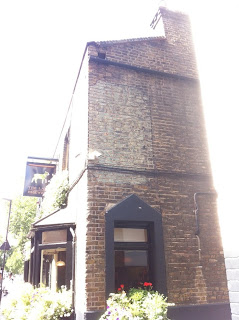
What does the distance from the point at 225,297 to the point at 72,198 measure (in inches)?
180

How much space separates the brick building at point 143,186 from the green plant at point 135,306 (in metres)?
0.31

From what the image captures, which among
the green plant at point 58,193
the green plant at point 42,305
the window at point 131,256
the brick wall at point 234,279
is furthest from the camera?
the green plant at point 58,193

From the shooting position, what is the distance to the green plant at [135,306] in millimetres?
5102

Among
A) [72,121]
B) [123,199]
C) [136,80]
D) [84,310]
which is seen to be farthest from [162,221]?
[72,121]

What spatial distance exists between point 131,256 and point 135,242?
0.41 m

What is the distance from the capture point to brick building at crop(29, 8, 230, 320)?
242 inches

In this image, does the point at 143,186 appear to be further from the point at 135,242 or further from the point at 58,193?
the point at 58,193

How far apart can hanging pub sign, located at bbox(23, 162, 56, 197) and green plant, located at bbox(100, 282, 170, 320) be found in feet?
20.0

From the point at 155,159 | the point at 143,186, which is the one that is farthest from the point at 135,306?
the point at 155,159

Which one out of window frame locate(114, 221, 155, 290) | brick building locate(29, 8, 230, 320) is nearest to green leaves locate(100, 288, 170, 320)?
brick building locate(29, 8, 230, 320)

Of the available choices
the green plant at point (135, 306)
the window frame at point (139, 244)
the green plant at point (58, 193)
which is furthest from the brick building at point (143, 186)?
the green plant at point (58, 193)

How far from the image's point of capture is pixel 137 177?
271 inches

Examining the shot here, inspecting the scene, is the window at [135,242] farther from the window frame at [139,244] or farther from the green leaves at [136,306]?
the green leaves at [136,306]

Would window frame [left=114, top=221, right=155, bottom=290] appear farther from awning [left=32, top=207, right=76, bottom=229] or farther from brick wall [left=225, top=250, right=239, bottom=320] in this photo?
brick wall [left=225, top=250, right=239, bottom=320]
